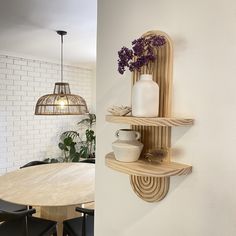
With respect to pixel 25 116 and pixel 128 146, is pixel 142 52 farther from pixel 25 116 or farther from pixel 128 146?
pixel 25 116

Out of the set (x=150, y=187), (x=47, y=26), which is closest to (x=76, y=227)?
(x=150, y=187)

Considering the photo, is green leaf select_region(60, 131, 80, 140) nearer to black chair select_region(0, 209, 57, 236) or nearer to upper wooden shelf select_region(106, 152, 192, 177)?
black chair select_region(0, 209, 57, 236)

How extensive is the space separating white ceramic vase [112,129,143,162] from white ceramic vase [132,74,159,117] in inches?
4.8

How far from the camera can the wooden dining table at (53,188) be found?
6.50ft

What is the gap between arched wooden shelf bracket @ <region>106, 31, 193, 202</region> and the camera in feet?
2.67

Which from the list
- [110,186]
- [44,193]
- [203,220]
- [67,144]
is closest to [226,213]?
[203,220]

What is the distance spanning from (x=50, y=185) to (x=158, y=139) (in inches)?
66.1

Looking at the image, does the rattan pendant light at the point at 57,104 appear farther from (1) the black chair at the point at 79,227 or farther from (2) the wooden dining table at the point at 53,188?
(1) the black chair at the point at 79,227

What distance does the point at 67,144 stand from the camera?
4355 mm

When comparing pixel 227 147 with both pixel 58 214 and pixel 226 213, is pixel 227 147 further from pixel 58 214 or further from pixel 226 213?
pixel 58 214

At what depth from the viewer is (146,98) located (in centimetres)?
85

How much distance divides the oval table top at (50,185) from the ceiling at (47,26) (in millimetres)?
1494

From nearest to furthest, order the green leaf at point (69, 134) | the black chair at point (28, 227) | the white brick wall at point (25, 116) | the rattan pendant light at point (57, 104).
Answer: the black chair at point (28, 227), the rattan pendant light at point (57, 104), the white brick wall at point (25, 116), the green leaf at point (69, 134)

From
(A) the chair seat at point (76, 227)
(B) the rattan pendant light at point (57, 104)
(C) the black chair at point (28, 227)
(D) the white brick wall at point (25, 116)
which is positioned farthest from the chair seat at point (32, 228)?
(D) the white brick wall at point (25, 116)
